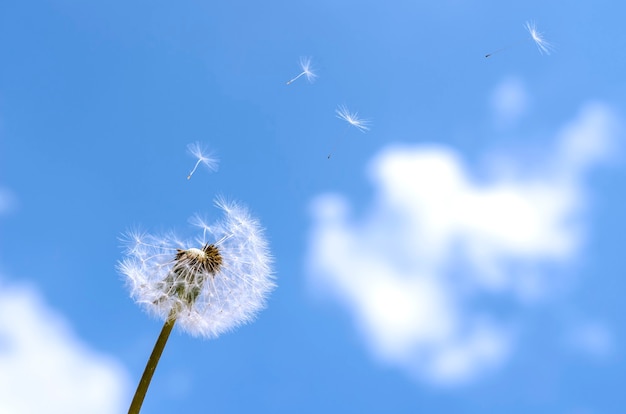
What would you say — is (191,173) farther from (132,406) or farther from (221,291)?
(132,406)

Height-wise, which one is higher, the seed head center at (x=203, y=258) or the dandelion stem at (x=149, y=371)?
the seed head center at (x=203, y=258)

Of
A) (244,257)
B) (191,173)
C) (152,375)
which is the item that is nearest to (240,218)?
(244,257)

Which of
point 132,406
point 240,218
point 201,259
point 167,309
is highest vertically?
point 240,218

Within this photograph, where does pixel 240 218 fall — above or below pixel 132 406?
above

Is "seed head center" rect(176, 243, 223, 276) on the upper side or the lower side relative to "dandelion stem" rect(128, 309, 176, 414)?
upper

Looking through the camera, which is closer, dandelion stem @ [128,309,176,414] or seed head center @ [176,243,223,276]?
dandelion stem @ [128,309,176,414]

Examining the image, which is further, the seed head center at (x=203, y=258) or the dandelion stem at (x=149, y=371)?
the seed head center at (x=203, y=258)

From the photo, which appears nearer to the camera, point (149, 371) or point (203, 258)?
point (149, 371)

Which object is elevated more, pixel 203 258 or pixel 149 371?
pixel 203 258
